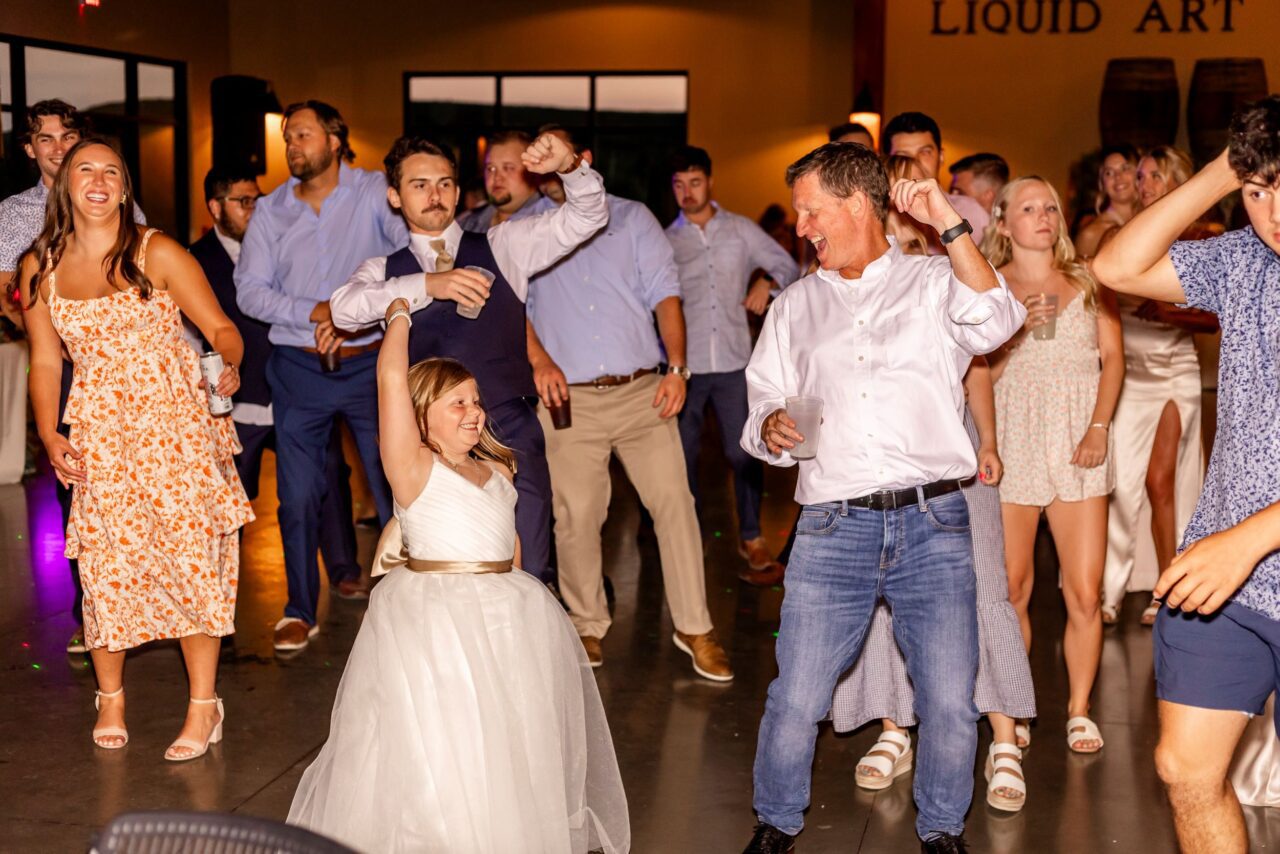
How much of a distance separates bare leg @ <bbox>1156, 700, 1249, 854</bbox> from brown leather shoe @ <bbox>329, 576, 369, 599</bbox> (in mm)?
3683

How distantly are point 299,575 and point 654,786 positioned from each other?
1748mm

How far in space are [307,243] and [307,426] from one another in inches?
24.1

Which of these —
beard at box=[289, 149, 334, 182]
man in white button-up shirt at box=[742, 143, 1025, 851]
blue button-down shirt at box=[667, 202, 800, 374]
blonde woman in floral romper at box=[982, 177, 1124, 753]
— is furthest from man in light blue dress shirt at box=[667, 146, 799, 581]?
man in white button-up shirt at box=[742, 143, 1025, 851]

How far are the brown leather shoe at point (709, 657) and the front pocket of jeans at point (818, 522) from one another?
157 centimetres

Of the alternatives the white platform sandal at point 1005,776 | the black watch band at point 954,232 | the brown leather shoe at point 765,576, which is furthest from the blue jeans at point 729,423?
the black watch band at point 954,232

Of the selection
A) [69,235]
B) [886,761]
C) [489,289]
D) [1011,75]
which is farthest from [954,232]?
[1011,75]

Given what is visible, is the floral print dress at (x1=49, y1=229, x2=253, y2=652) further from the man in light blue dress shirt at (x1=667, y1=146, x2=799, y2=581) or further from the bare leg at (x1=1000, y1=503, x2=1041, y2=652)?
the man in light blue dress shirt at (x1=667, y1=146, x2=799, y2=581)

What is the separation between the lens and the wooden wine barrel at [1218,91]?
1200 cm

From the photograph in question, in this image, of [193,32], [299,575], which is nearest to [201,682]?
[299,575]

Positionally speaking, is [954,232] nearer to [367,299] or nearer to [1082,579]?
[1082,579]

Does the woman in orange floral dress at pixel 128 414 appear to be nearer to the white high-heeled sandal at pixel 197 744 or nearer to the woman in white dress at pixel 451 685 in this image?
the white high-heeled sandal at pixel 197 744

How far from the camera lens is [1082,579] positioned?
3.78 meters

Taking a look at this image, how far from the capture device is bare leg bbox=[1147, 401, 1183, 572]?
17.2 feet

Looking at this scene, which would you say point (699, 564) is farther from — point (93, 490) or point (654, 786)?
point (93, 490)
